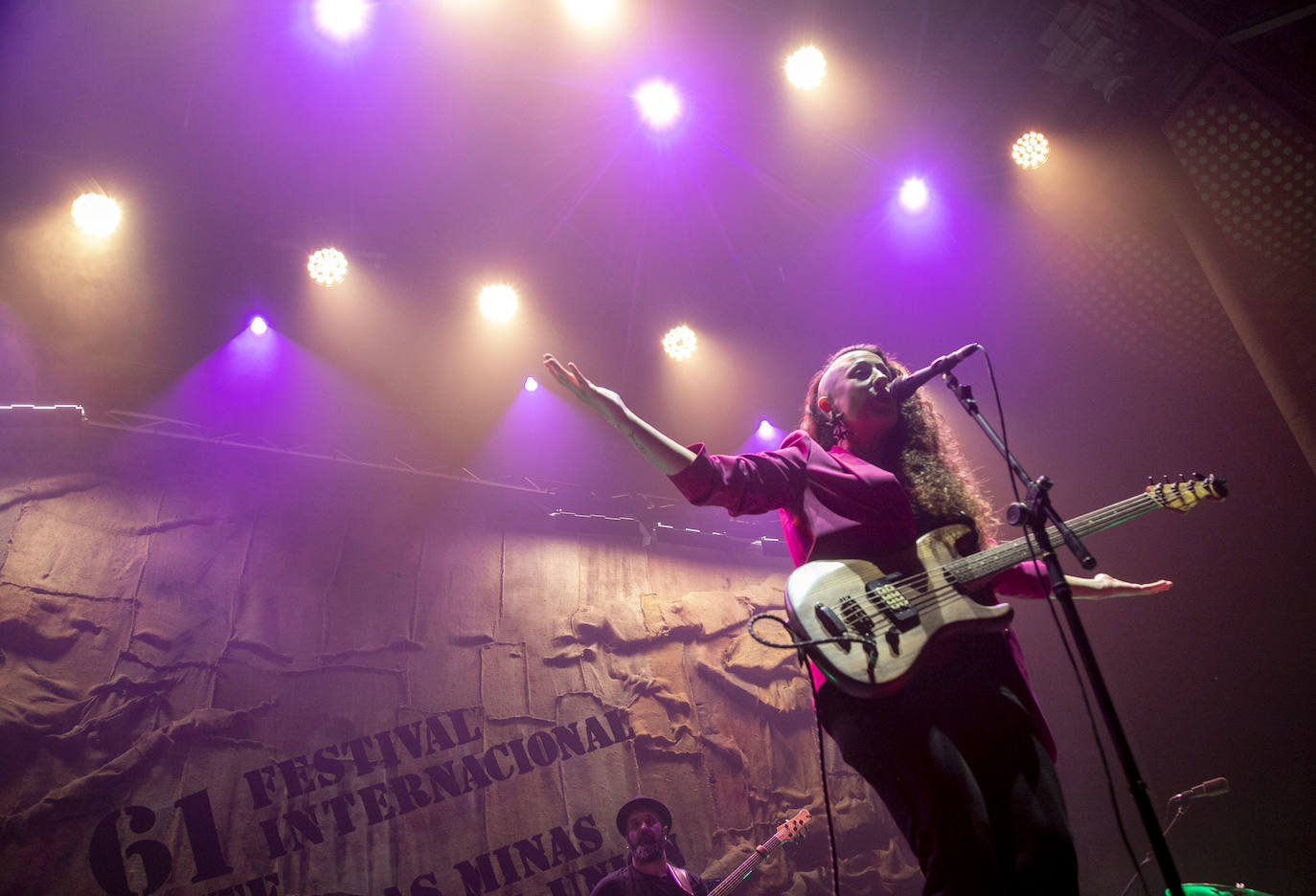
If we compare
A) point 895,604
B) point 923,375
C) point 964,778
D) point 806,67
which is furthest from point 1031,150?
point 964,778

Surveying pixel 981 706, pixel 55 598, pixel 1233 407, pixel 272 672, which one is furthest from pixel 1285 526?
pixel 55 598

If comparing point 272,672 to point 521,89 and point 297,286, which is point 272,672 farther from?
point 521,89

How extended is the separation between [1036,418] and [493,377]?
5.07 meters

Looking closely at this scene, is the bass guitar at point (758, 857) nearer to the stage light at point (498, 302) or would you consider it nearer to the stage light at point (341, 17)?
the stage light at point (498, 302)

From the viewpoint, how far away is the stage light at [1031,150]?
16.5 feet

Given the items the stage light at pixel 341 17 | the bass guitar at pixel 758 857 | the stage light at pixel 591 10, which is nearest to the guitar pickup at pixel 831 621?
the stage light at pixel 591 10

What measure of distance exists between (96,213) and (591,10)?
392 cm

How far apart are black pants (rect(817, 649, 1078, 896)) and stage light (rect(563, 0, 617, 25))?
Result: 4623 millimetres

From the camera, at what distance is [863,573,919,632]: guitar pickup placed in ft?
5.52

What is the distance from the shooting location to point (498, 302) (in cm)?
612

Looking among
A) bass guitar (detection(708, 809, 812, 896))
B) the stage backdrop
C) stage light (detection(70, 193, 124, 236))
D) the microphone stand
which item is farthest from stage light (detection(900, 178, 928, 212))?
stage light (detection(70, 193, 124, 236))

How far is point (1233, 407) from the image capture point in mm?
3932

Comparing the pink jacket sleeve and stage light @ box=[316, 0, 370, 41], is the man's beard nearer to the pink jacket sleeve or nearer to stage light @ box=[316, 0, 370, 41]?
the pink jacket sleeve

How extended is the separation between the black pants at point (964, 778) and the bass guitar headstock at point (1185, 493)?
0.85m
